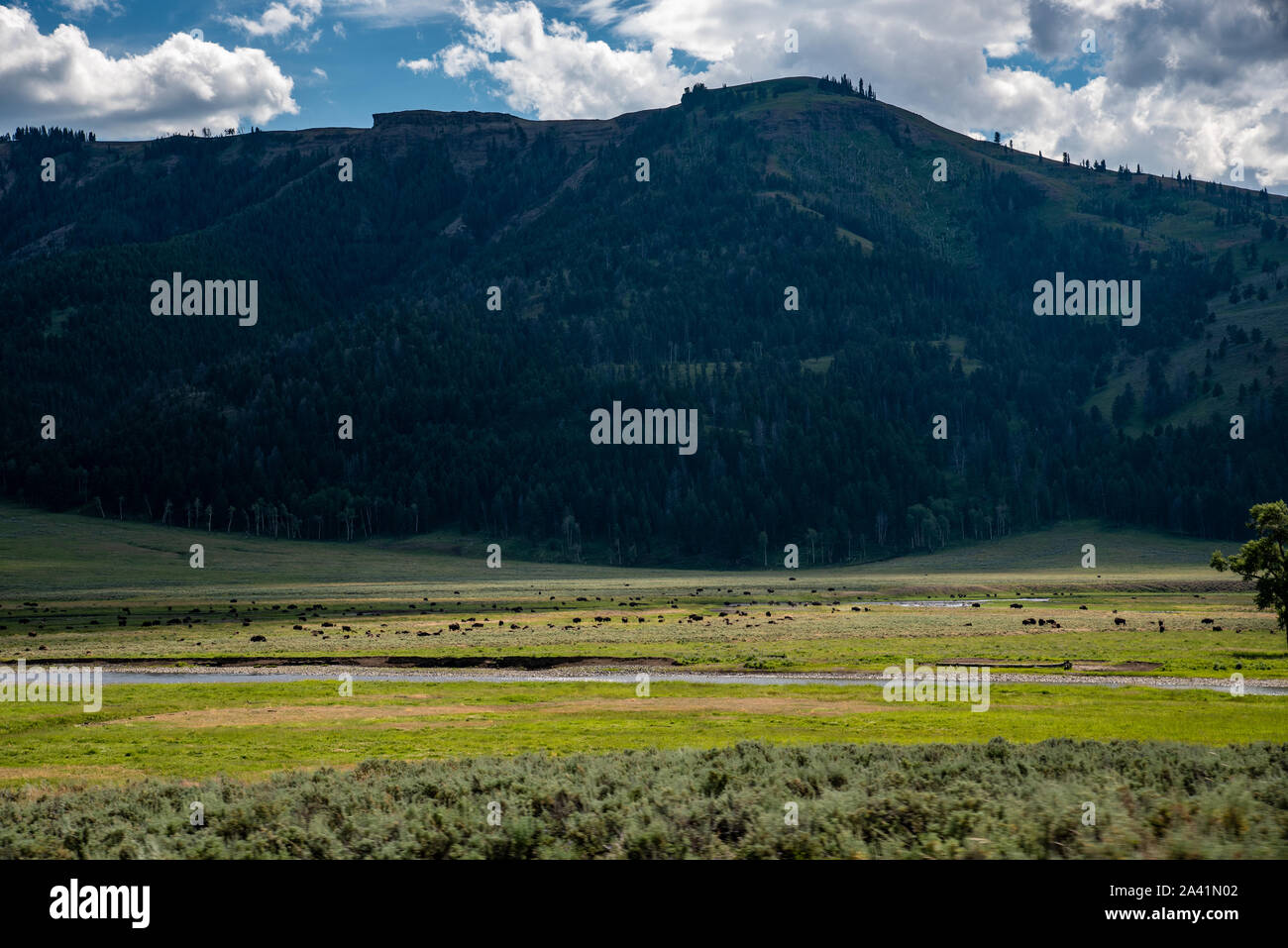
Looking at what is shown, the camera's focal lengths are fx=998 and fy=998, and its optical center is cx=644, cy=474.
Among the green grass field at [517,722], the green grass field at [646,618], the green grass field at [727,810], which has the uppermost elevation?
the green grass field at [727,810]

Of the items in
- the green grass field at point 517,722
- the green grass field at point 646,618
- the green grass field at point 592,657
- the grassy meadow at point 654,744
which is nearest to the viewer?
the grassy meadow at point 654,744

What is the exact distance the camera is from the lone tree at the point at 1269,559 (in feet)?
202

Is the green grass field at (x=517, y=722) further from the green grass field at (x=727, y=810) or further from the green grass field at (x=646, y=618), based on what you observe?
the green grass field at (x=646, y=618)

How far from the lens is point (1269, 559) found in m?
62.1

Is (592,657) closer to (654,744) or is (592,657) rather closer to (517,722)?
(517,722)

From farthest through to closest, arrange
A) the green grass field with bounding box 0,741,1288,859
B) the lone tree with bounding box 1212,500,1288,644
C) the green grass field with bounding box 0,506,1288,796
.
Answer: the lone tree with bounding box 1212,500,1288,644 → the green grass field with bounding box 0,506,1288,796 → the green grass field with bounding box 0,741,1288,859

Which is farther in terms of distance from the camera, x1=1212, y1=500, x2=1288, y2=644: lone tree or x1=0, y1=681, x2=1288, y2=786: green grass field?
x1=1212, y1=500, x2=1288, y2=644: lone tree

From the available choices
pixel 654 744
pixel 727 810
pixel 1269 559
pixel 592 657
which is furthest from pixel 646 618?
pixel 727 810

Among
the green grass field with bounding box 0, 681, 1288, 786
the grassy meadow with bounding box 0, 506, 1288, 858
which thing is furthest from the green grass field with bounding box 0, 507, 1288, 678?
the green grass field with bounding box 0, 681, 1288, 786

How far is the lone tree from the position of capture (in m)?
61.6

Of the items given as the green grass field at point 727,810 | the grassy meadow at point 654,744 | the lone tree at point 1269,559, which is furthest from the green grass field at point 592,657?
the green grass field at point 727,810

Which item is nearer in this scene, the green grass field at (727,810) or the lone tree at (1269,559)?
the green grass field at (727,810)

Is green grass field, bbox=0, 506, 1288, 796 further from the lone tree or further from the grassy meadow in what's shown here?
the lone tree
